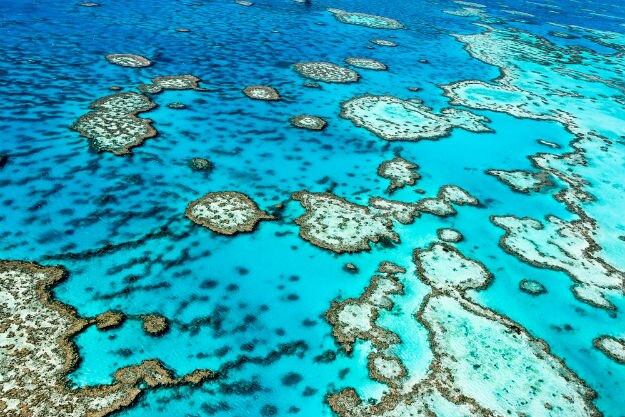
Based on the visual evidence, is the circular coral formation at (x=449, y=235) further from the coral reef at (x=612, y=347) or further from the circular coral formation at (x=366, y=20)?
the circular coral formation at (x=366, y=20)

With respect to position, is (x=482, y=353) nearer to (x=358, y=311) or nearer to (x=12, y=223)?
(x=358, y=311)

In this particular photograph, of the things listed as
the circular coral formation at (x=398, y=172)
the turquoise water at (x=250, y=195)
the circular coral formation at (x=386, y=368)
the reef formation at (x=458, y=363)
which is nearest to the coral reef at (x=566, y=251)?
the turquoise water at (x=250, y=195)

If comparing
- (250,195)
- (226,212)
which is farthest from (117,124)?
(226,212)

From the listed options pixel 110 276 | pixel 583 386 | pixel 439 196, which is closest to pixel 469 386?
pixel 583 386

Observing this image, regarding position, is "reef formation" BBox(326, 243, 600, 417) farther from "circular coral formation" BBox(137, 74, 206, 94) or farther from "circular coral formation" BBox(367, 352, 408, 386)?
"circular coral formation" BBox(137, 74, 206, 94)

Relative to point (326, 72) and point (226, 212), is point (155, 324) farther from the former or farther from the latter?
point (326, 72)

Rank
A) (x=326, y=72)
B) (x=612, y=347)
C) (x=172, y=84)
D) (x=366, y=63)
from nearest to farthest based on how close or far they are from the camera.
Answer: (x=612, y=347) < (x=172, y=84) < (x=326, y=72) < (x=366, y=63)
